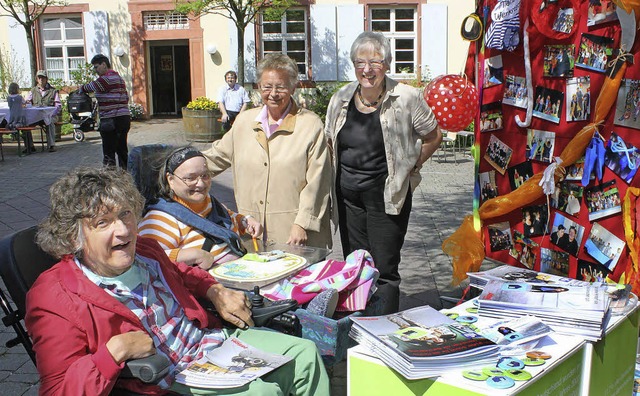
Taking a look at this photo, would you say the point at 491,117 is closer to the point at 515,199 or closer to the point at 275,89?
the point at 515,199

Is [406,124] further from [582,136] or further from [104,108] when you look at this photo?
[104,108]

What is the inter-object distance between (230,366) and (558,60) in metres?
2.78

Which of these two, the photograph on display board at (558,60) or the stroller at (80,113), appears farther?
the stroller at (80,113)

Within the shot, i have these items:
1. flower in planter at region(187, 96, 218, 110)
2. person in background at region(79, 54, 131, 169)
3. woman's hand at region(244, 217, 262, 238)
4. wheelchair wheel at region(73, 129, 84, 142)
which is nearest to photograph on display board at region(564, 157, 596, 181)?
woman's hand at region(244, 217, 262, 238)

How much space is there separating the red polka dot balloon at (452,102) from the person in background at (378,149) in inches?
13.5

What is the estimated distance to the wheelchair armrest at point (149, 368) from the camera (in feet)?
7.12

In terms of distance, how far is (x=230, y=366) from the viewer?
2.53 metres

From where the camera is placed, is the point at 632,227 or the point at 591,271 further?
the point at 591,271

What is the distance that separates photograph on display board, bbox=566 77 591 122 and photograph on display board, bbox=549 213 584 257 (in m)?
0.64

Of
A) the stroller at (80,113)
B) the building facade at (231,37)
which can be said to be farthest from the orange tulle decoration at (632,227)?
the building facade at (231,37)

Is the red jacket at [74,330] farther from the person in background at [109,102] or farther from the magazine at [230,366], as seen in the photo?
the person in background at [109,102]

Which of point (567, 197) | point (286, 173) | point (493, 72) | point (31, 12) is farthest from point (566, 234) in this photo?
point (31, 12)

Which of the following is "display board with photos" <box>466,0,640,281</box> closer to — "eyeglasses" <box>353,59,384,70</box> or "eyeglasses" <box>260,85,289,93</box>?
"eyeglasses" <box>353,59,384,70</box>

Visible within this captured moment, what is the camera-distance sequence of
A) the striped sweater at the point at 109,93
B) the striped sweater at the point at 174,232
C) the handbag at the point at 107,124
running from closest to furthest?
the striped sweater at the point at 174,232
the striped sweater at the point at 109,93
the handbag at the point at 107,124
